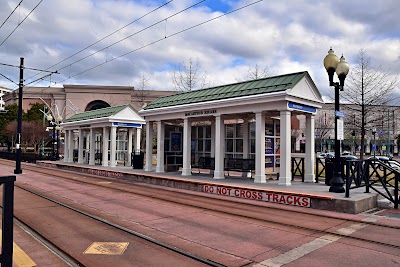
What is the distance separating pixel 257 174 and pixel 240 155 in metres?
3.68

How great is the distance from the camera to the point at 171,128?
74.9ft

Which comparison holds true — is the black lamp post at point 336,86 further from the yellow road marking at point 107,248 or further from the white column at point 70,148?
the white column at point 70,148

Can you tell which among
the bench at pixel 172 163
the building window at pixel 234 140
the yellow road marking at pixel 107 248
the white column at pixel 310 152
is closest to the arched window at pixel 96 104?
the bench at pixel 172 163

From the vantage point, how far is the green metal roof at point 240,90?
1492 centimetres

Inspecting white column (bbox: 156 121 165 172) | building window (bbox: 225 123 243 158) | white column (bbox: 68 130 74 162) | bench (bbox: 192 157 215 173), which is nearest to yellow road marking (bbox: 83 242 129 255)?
bench (bbox: 192 157 215 173)

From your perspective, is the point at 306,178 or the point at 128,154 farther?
the point at 128,154

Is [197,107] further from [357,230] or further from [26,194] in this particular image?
[357,230]

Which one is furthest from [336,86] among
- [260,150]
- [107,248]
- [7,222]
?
[7,222]

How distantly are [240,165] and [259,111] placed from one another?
12.1 ft

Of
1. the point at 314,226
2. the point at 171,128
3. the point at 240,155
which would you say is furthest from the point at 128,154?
the point at 314,226

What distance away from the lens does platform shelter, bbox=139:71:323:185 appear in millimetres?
14520

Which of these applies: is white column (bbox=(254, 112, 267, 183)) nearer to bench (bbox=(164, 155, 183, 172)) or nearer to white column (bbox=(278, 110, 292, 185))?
white column (bbox=(278, 110, 292, 185))

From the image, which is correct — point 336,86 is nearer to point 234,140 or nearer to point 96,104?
point 234,140

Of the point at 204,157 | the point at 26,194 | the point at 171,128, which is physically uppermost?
the point at 171,128
